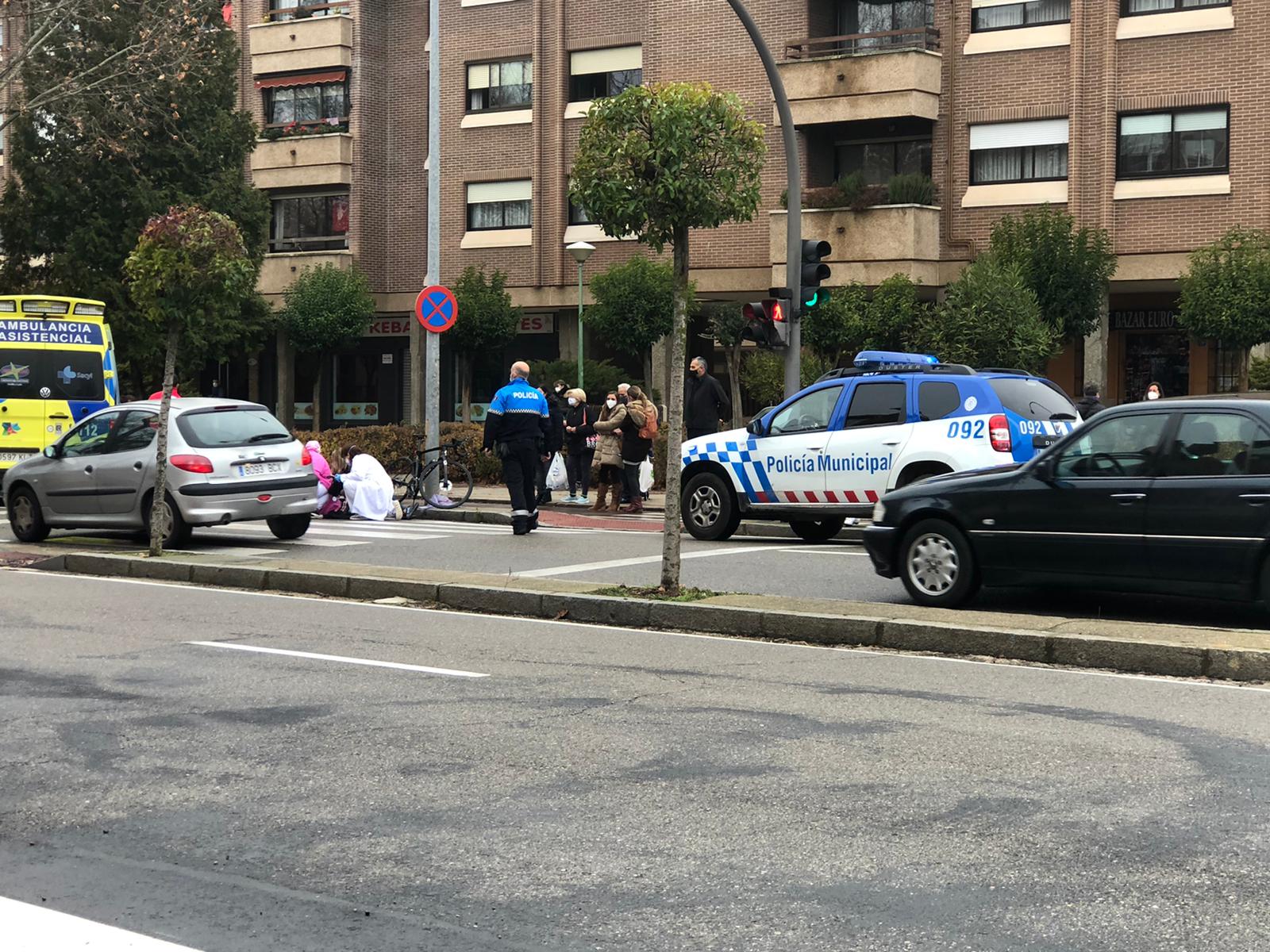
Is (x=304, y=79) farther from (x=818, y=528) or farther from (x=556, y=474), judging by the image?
(x=818, y=528)

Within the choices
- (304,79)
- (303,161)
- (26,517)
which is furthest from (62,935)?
(304,79)

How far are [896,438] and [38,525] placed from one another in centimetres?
913

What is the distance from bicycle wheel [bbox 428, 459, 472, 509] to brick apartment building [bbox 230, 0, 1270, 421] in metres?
12.7

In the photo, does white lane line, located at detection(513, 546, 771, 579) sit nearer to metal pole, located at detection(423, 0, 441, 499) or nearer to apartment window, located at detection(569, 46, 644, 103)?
metal pole, located at detection(423, 0, 441, 499)

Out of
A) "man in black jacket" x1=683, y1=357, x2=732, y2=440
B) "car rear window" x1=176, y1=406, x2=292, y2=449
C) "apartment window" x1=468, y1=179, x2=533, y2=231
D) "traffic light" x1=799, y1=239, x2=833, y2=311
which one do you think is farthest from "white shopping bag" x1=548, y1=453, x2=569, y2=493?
"apartment window" x1=468, y1=179, x2=533, y2=231

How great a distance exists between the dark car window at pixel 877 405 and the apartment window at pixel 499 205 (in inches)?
970

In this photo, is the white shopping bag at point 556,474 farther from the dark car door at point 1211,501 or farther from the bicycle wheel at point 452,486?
the dark car door at point 1211,501

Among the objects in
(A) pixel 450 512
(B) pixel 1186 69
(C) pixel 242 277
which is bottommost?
(A) pixel 450 512

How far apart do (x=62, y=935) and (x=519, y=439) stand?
13.6 meters

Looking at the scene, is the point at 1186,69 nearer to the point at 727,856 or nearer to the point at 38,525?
the point at 38,525

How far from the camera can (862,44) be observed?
34.8 metres

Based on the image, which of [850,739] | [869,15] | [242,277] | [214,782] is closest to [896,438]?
[242,277]

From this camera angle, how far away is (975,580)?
36.3 feet

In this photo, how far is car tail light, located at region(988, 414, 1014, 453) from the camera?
1530 centimetres
